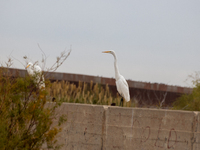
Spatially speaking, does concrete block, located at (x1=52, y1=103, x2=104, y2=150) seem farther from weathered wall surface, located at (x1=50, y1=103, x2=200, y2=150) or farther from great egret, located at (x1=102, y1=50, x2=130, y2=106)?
great egret, located at (x1=102, y1=50, x2=130, y2=106)

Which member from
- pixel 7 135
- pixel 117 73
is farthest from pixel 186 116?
pixel 117 73

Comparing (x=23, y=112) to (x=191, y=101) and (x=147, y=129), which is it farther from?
(x=191, y=101)

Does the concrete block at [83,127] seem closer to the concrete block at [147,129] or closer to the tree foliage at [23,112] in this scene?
the concrete block at [147,129]

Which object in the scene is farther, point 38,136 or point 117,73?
point 117,73

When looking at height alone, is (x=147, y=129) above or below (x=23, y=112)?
below

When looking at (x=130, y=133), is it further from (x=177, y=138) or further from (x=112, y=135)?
(x=177, y=138)

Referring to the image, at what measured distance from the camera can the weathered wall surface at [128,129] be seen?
5949mm

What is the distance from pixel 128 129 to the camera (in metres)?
6.14

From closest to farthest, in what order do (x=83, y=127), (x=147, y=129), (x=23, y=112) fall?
(x=23, y=112) → (x=147, y=129) → (x=83, y=127)

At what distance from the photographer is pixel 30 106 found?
4.29 meters

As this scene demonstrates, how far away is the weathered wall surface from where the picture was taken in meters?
5.95

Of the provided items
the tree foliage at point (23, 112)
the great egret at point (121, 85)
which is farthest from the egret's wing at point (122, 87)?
the tree foliage at point (23, 112)

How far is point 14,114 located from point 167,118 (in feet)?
9.99

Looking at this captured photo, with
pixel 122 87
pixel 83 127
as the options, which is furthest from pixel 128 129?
pixel 122 87
